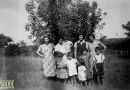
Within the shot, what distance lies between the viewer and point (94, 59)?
4223 millimetres

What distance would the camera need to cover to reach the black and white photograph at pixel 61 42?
438 cm

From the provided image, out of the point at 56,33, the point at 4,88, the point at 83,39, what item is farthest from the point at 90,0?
the point at 4,88

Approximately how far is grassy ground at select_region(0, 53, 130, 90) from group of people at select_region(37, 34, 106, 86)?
0.94 ft

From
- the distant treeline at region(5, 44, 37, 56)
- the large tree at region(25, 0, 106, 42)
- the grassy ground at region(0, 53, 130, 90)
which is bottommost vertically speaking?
the grassy ground at region(0, 53, 130, 90)

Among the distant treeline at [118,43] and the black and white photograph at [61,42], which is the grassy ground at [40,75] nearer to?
the black and white photograph at [61,42]

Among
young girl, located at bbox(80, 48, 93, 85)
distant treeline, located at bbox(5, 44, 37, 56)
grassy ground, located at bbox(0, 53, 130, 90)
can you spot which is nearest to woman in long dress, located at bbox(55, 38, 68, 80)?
grassy ground, located at bbox(0, 53, 130, 90)

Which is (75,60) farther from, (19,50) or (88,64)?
(19,50)

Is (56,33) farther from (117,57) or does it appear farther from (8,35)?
(117,57)

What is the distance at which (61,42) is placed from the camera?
4637 millimetres

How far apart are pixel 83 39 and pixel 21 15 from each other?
2870 millimetres

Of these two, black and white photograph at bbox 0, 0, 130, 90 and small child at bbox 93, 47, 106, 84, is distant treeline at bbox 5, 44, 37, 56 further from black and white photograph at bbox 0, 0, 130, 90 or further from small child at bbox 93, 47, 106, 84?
small child at bbox 93, 47, 106, 84

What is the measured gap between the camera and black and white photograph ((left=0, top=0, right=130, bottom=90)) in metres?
4.38

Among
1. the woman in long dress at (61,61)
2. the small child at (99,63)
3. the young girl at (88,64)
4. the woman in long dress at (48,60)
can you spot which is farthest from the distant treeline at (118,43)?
the woman in long dress at (48,60)

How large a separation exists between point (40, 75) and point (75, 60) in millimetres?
1665
